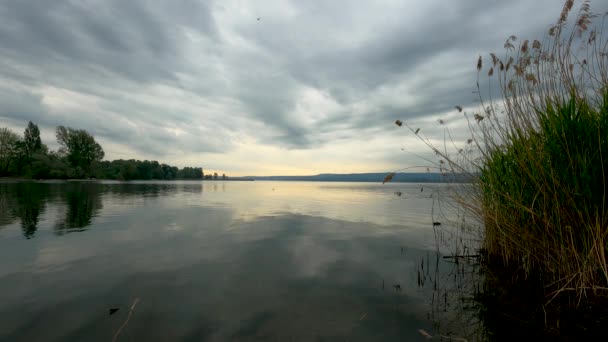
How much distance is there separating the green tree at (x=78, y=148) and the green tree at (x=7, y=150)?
36.9 ft

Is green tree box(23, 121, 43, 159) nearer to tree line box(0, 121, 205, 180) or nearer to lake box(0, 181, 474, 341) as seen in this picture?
tree line box(0, 121, 205, 180)

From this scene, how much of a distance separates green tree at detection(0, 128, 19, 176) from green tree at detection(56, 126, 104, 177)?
11.2 metres

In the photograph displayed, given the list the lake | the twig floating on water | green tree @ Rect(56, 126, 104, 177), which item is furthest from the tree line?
the twig floating on water

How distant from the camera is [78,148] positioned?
90312mm

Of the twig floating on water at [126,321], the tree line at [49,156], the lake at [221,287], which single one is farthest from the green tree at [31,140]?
the twig floating on water at [126,321]

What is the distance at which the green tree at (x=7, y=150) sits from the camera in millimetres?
78250

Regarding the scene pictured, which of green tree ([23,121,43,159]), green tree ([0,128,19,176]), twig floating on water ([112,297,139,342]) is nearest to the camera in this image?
twig floating on water ([112,297,139,342])

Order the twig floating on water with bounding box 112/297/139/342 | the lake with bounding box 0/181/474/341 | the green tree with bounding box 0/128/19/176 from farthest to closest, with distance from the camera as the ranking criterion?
the green tree with bounding box 0/128/19/176 → the lake with bounding box 0/181/474/341 → the twig floating on water with bounding box 112/297/139/342

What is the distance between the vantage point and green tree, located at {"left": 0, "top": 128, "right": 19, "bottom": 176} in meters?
78.2

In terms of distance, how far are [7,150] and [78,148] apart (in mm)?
17951

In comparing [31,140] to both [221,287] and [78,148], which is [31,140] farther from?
[221,287]

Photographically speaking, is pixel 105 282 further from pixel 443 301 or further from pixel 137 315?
pixel 443 301

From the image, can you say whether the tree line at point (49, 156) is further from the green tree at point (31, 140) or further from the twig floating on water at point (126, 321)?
the twig floating on water at point (126, 321)

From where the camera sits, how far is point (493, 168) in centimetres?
671
